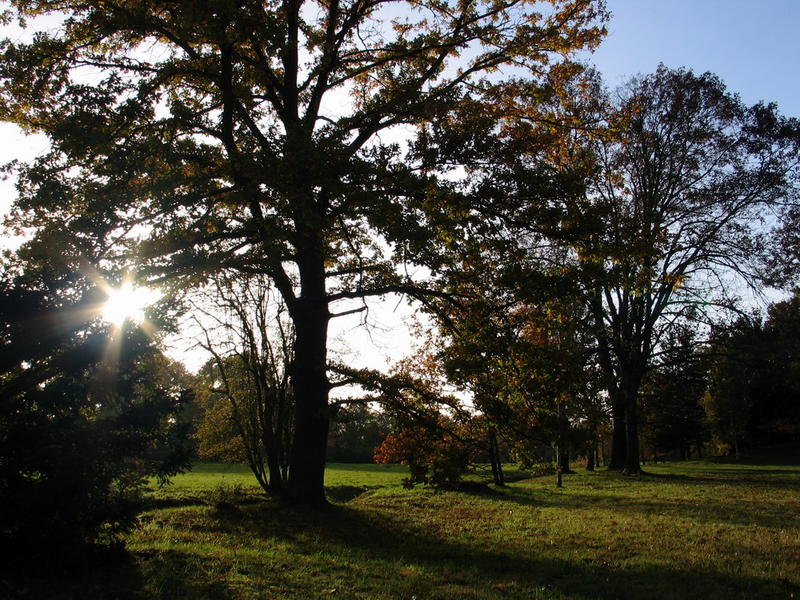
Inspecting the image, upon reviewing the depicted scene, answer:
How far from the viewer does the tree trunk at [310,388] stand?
13.2m

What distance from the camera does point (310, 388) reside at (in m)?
13.4

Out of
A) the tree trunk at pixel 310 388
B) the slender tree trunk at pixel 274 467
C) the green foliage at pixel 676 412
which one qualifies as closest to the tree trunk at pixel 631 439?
the green foliage at pixel 676 412

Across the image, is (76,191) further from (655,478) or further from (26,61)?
(655,478)

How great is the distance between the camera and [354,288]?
45.5 ft

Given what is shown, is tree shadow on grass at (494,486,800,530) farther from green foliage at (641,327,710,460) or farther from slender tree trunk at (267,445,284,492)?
green foliage at (641,327,710,460)

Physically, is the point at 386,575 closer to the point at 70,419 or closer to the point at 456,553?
the point at 456,553

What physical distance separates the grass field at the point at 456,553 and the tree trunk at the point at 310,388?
2.25 ft

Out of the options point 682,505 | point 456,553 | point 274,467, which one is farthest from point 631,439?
point 456,553

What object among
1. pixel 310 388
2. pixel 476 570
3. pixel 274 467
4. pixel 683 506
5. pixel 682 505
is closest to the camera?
pixel 476 570

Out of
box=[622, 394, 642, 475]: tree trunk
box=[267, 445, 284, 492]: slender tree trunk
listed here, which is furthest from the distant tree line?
box=[622, 394, 642, 475]: tree trunk

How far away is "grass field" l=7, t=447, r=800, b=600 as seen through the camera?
6473 mm

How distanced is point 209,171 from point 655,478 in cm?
2320

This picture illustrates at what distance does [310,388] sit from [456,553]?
5728mm

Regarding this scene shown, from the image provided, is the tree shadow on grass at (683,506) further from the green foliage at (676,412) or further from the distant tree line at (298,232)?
the green foliage at (676,412)
